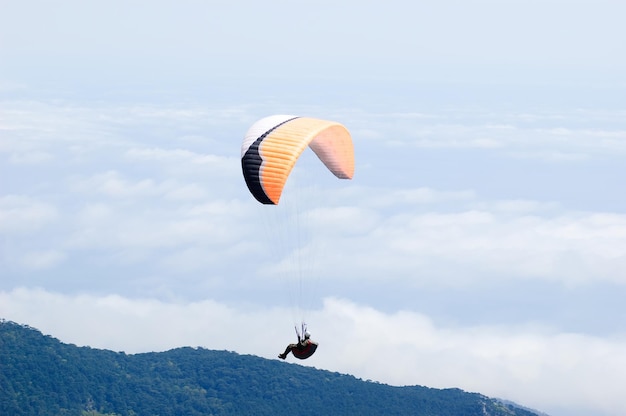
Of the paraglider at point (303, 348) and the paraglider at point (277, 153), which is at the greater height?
A: the paraglider at point (277, 153)

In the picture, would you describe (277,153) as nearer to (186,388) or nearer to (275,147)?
(275,147)

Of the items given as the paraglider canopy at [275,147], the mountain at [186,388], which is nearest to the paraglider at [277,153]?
the paraglider canopy at [275,147]

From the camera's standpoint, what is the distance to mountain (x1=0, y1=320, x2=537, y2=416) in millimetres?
99938

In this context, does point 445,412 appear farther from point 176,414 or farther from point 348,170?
point 348,170

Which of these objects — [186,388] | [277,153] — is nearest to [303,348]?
[277,153]

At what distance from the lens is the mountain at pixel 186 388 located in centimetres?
9994

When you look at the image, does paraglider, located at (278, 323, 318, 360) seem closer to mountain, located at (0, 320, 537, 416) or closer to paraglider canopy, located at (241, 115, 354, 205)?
paraglider canopy, located at (241, 115, 354, 205)

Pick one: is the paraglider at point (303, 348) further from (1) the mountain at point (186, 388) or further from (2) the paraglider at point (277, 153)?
(1) the mountain at point (186, 388)

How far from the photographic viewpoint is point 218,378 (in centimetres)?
11169

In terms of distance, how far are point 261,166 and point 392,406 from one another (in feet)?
229

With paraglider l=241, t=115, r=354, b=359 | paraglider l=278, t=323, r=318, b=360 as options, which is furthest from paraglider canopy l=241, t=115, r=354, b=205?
paraglider l=278, t=323, r=318, b=360

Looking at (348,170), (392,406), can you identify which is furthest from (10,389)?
(348,170)

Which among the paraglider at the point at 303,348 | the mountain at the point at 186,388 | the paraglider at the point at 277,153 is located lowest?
the paraglider at the point at 303,348

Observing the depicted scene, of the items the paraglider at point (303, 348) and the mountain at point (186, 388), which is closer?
the paraglider at point (303, 348)
